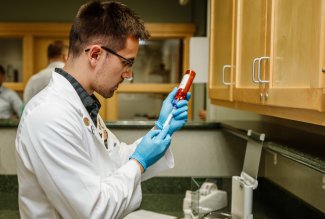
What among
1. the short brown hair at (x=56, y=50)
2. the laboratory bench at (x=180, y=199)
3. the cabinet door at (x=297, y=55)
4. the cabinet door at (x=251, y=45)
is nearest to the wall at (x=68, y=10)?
the short brown hair at (x=56, y=50)

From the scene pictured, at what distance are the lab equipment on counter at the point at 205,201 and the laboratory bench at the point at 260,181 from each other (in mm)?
49

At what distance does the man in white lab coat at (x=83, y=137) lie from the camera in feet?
3.31

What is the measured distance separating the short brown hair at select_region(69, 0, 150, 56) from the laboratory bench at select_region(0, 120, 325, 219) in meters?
0.59

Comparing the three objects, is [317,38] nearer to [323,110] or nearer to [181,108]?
[323,110]

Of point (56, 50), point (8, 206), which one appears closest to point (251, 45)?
point (8, 206)

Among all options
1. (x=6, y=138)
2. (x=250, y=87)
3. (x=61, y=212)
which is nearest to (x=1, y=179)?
(x=6, y=138)

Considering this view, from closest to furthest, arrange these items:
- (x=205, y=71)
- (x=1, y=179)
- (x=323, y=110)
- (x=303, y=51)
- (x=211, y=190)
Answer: (x=323, y=110) → (x=303, y=51) → (x=211, y=190) → (x=1, y=179) → (x=205, y=71)

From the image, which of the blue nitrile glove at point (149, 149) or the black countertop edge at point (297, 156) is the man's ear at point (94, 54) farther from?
the black countertop edge at point (297, 156)

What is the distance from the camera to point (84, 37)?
1172 millimetres

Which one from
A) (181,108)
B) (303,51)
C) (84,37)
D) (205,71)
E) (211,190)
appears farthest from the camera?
(205,71)

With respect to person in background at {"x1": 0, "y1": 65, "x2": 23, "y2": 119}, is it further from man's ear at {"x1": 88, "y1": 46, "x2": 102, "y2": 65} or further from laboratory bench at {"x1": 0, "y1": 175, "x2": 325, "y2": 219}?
man's ear at {"x1": 88, "y1": 46, "x2": 102, "y2": 65}

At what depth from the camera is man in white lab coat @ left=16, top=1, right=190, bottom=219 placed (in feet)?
3.31

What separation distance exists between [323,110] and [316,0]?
238 millimetres

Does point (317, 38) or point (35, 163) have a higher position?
point (317, 38)
